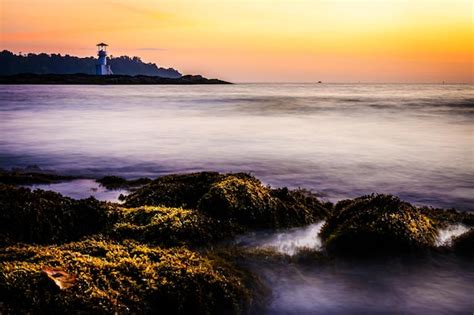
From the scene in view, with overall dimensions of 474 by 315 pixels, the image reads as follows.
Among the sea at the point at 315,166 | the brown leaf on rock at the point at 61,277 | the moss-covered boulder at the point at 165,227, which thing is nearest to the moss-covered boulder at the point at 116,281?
the brown leaf on rock at the point at 61,277

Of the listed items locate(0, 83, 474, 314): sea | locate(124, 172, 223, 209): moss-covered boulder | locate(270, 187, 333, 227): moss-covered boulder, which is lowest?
locate(0, 83, 474, 314): sea

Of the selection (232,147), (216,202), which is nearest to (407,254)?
(216,202)

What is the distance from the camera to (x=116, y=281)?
2869 mm

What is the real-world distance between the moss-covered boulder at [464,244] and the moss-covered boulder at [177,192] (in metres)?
2.81

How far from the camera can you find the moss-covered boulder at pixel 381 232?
4.57 metres

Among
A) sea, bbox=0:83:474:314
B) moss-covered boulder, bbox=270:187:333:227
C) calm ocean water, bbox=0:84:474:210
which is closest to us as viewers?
sea, bbox=0:83:474:314

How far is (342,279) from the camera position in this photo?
415 cm

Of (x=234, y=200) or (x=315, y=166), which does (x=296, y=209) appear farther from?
(x=315, y=166)

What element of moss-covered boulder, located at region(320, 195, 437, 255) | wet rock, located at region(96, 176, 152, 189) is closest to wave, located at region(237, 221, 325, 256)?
moss-covered boulder, located at region(320, 195, 437, 255)

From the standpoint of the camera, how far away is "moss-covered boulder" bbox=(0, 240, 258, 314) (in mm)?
2580

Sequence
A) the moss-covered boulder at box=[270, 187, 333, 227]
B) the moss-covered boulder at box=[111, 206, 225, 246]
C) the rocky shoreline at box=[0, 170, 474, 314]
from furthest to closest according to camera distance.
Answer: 1. the moss-covered boulder at box=[270, 187, 333, 227]
2. the moss-covered boulder at box=[111, 206, 225, 246]
3. the rocky shoreline at box=[0, 170, 474, 314]

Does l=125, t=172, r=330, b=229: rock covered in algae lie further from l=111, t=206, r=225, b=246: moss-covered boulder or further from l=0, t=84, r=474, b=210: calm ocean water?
l=0, t=84, r=474, b=210: calm ocean water

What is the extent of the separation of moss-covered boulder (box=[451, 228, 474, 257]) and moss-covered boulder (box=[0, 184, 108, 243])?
3722 mm

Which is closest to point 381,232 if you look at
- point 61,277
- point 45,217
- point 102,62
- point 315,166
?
point 61,277
